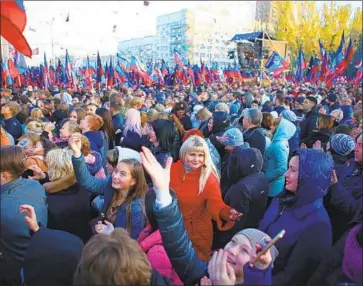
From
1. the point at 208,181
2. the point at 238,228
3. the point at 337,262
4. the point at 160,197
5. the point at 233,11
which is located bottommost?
the point at 238,228

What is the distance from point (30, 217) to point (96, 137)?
2.66 metres

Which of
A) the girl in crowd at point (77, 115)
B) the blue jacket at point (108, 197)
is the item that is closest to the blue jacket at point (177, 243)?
the blue jacket at point (108, 197)

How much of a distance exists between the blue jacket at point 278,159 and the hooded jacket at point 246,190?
1.19m

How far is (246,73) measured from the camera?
1080 inches

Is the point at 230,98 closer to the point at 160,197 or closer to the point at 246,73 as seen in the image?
the point at 160,197

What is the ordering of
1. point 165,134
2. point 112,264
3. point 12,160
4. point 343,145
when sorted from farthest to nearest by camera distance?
1. point 165,134
2. point 343,145
3. point 12,160
4. point 112,264

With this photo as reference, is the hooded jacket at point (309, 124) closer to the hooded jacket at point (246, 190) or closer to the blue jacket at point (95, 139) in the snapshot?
the hooded jacket at point (246, 190)

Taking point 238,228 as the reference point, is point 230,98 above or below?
above

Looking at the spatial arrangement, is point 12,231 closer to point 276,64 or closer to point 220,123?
point 220,123

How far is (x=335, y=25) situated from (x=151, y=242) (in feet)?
187

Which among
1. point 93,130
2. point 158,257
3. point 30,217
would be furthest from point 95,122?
point 158,257

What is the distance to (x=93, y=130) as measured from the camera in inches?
193

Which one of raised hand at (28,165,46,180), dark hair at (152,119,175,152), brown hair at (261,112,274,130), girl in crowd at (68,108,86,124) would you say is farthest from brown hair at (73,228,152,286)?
brown hair at (261,112,274,130)

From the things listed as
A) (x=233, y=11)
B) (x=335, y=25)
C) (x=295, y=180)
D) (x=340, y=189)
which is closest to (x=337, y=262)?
(x=295, y=180)
